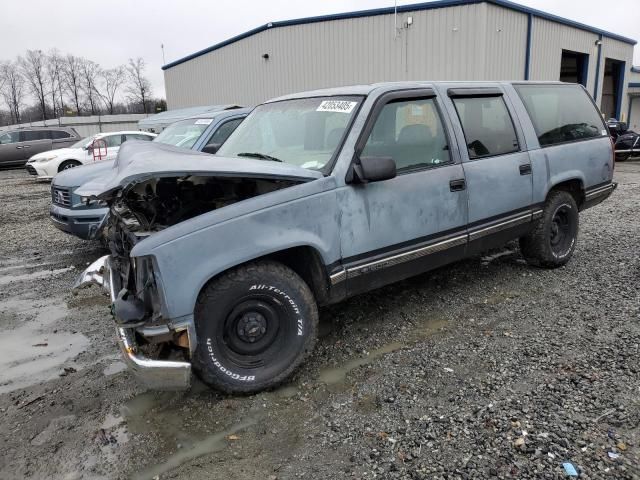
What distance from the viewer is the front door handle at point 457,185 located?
3.95m

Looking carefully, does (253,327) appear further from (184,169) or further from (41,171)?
(41,171)

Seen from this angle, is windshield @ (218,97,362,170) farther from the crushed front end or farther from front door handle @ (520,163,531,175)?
front door handle @ (520,163,531,175)

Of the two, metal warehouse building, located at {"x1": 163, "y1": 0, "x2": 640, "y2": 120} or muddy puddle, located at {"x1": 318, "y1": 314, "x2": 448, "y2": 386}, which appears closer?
muddy puddle, located at {"x1": 318, "y1": 314, "x2": 448, "y2": 386}

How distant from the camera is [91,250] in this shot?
6.93 meters

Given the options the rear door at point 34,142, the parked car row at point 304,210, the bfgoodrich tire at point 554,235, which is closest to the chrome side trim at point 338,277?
the parked car row at point 304,210

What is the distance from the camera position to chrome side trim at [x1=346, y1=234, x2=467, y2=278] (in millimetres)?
3488

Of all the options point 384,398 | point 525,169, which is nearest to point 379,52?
point 525,169

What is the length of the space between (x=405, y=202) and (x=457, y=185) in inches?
23.9

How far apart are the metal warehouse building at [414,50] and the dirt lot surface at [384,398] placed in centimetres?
1194

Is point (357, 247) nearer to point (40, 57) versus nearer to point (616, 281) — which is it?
point (616, 281)

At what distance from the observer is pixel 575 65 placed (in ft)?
71.6

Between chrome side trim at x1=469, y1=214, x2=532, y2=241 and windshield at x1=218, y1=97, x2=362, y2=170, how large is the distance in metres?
1.52

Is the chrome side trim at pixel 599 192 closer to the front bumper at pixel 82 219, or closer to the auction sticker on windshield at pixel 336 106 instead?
the auction sticker on windshield at pixel 336 106

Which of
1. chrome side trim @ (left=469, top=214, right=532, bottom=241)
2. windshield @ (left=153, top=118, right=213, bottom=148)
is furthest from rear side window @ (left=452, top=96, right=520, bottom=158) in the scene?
windshield @ (left=153, top=118, right=213, bottom=148)
